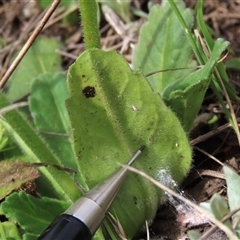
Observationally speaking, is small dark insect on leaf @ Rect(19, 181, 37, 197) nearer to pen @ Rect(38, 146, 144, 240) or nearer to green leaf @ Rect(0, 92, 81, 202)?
green leaf @ Rect(0, 92, 81, 202)

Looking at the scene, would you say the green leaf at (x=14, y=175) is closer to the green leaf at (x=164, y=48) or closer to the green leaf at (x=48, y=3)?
the green leaf at (x=164, y=48)

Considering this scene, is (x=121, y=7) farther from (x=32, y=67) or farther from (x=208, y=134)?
(x=208, y=134)

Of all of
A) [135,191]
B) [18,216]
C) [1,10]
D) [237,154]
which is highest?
[1,10]

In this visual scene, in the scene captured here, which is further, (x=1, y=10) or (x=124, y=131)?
(x=1, y=10)

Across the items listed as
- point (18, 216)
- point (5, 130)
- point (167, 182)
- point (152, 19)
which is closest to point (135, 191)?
point (167, 182)

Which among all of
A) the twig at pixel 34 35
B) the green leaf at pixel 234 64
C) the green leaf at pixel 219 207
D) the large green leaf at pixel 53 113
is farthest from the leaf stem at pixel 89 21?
the green leaf at pixel 219 207

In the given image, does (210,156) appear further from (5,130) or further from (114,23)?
(114,23)

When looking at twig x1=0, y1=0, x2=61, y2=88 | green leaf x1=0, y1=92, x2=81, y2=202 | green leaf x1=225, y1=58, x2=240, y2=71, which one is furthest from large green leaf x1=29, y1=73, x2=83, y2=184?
green leaf x1=225, y1=58, x2=240, y2=71
